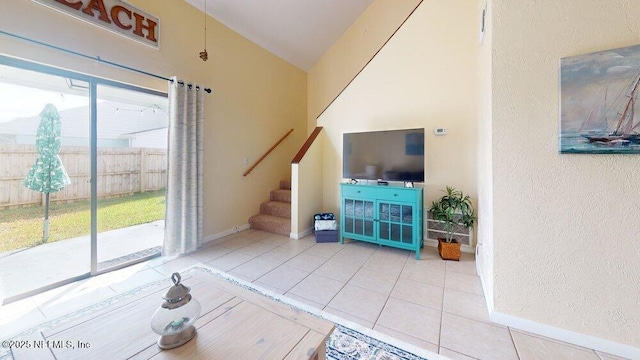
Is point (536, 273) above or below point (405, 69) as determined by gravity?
below

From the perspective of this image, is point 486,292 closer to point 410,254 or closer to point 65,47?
point 410,254

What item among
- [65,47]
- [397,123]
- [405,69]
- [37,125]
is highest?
[405,69]

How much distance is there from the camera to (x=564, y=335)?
4.92 feet

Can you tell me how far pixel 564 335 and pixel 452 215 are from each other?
1384 millimetres

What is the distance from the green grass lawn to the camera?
2.03m

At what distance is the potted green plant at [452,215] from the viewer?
2.68m

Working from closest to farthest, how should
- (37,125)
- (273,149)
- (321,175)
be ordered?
(37,125) < (321,175) < (273,149)

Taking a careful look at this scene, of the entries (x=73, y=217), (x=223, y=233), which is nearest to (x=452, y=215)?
(x=223, y=233)

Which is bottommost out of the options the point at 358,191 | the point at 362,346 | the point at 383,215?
the point at 362,346

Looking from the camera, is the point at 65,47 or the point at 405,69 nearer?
the point at 65,47

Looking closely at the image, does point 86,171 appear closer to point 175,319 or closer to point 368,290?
point 175,319

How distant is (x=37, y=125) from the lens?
2.08 m

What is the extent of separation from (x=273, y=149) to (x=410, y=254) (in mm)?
2823

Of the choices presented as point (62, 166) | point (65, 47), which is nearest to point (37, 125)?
point (62, 166)
